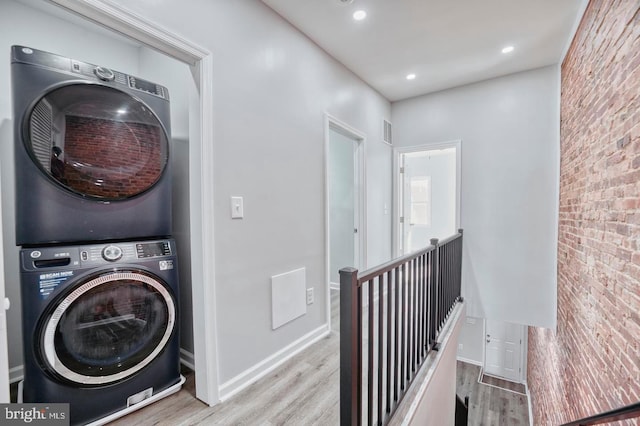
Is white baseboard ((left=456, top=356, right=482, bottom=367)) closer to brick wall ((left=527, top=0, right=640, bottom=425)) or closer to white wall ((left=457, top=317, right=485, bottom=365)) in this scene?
white wall ((left=457, top=317, right=485, bottom=365))

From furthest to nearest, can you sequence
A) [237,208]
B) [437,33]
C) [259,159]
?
[437,33]
[259,159]
[237,208]

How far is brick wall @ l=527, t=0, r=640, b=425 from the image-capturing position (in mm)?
1483

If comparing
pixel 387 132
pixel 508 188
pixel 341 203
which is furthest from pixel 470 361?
A: pixel 387 132

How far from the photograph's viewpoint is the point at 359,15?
2.29 meters

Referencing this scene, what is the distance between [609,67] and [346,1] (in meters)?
1.79

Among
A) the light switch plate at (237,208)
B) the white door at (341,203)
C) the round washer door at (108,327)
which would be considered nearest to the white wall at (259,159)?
the light switch plate at (237,208)

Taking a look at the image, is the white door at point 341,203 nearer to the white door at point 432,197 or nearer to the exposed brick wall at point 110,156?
the white door at point 432,197

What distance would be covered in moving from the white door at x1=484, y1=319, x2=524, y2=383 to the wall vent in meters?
4.14


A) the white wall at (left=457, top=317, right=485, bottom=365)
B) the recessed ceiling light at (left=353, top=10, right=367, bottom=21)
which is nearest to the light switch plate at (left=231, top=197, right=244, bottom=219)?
the recessed ceiling light at (left=353, top=10, right=367, bottom=21)

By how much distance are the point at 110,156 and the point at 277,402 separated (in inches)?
70.2

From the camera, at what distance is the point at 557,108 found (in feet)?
10.5

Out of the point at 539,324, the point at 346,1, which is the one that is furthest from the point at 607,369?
the point at 346,1

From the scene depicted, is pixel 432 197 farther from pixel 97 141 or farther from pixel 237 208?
pixel 97 141

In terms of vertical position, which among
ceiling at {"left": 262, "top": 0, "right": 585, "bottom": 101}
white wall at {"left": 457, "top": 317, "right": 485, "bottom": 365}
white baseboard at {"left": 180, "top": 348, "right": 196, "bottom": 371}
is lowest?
white wall at {"left": 457, "top": 317, "right": 485, "bottom": 365}
